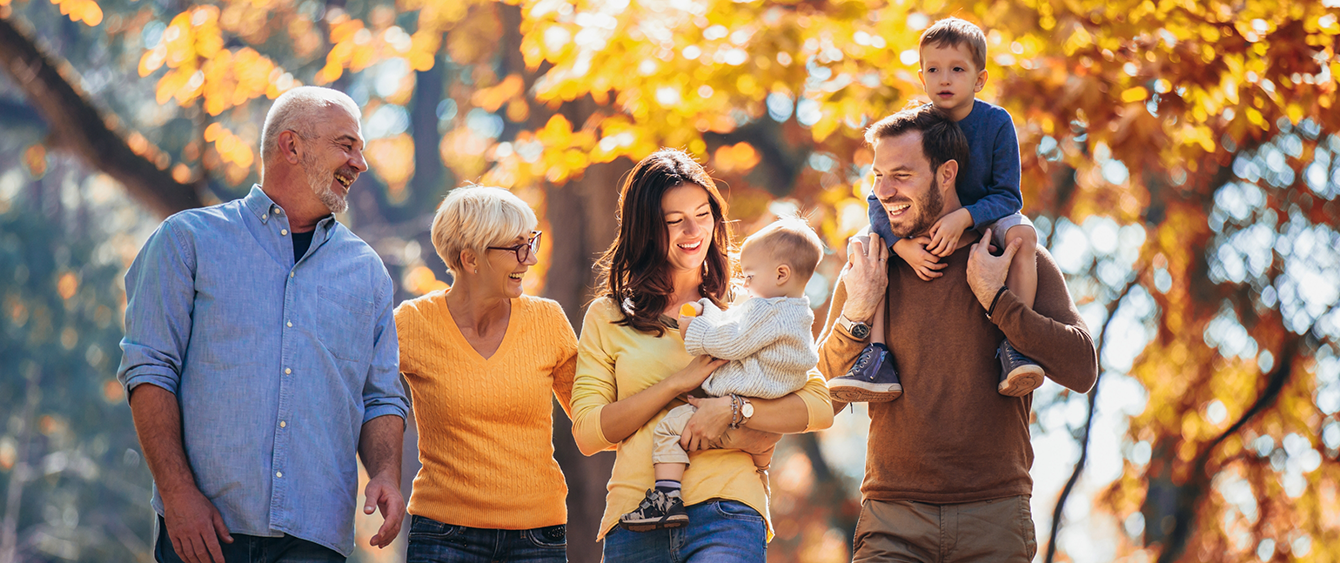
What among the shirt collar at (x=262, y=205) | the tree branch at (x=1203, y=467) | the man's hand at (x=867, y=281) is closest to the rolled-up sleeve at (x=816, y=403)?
the man's hand at (x=867, y=281)

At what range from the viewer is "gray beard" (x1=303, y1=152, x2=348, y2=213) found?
3.03 meters

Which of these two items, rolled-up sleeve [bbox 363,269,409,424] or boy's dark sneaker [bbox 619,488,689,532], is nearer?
boy's dark sneaker [bbox 619,488,689,532]

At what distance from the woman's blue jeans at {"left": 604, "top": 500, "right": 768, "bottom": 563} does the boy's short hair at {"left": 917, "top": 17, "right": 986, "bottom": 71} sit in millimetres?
1357

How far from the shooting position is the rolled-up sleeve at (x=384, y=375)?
3.03 meters

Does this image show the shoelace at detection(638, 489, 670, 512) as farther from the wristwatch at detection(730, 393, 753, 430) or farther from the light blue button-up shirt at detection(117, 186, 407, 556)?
the light blue button-up shirt at detection(117, 186, 407, 556)

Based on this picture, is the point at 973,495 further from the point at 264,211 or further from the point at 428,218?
the point at 428,218

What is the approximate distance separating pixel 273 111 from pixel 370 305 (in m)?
0.61

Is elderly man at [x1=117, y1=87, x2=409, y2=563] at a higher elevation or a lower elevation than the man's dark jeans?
higher

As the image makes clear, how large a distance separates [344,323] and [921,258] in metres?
1.57

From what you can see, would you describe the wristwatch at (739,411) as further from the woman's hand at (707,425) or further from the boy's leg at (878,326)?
the boy's leg at (878,326)

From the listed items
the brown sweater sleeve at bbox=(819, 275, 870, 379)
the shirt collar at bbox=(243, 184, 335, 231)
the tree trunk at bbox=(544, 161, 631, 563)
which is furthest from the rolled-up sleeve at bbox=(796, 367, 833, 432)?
the tree trunk at bbox=(544, 161, 631, 563)

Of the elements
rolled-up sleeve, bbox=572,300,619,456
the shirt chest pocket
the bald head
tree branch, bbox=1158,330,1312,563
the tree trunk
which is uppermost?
the bald head

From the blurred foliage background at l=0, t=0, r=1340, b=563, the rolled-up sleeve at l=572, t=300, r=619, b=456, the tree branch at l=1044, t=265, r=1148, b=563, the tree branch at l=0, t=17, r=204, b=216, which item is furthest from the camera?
the tree branch at l=1044, t=265, r=1148, b=563

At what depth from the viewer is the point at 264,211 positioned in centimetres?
299
